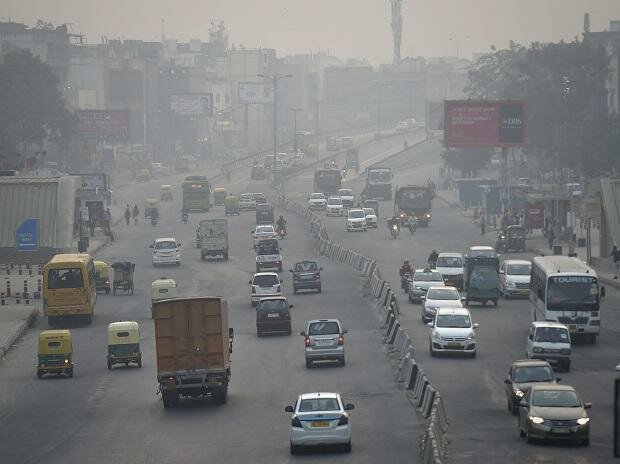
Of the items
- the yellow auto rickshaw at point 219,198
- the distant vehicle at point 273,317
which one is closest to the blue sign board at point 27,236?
the distant vehicle at point 273,317

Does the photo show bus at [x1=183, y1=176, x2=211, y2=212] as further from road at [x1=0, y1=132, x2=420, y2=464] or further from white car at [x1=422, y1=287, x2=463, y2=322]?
white car at [x1=422, y1=287, x2=463, y2=322]

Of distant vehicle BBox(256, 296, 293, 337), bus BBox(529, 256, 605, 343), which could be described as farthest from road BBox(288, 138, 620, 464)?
distant vehicle BBox(256, 296, 293, 337)

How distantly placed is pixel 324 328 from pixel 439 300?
9.88m

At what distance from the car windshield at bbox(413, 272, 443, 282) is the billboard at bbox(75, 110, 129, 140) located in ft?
399

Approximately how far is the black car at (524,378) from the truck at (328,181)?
111 metres

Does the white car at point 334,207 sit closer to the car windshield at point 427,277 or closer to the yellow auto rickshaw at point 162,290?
the yellow auto rickshaw at point 162,290

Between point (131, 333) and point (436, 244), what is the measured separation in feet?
167

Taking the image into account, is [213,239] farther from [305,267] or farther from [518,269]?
[518,269]

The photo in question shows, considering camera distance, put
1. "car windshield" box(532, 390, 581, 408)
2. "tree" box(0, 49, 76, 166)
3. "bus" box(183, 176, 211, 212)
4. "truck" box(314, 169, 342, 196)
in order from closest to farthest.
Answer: "car windshield" box(532, 390, 581, 408) → "bus" box(183, 176, 211, 212) → "truck" box(314, 169, 342, 196) → "tree" box(0, 49, 76, 166)

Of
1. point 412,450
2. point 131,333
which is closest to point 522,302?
point 131,333

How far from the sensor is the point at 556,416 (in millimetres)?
31266

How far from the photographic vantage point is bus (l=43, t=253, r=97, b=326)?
58656 mm

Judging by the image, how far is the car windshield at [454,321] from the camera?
47.0 m

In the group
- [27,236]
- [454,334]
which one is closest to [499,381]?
[454,334]
